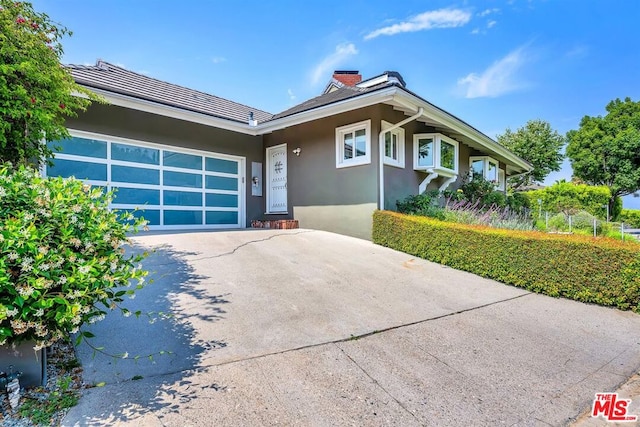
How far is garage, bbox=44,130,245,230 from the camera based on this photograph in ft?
25.0

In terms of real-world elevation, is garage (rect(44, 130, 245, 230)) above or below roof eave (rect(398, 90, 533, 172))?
below

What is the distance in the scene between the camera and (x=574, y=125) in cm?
2559

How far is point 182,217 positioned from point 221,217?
1.20 m

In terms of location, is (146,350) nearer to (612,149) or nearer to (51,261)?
(51,261)

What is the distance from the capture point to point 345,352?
2947 millimetres

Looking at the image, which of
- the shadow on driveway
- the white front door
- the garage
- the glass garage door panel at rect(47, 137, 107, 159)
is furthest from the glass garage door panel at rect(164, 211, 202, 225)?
the shadow on driveway

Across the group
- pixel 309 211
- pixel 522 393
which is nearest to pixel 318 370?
pixel 522 393

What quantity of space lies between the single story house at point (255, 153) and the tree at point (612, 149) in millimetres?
18628

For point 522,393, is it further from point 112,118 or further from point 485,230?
point 112,118

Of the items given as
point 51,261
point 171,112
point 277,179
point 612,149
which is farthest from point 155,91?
point 612,149

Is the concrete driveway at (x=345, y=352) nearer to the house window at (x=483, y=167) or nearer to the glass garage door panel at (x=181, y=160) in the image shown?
the glass garage door panel at (x=181, y=160)

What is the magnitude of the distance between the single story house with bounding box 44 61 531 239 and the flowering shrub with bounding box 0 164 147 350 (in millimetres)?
5881

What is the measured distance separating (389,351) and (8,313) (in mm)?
2746

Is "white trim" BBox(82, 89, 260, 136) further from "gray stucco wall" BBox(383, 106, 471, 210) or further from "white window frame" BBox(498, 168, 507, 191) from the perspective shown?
"white window frame" BBox(498, 168, 507, 191)
